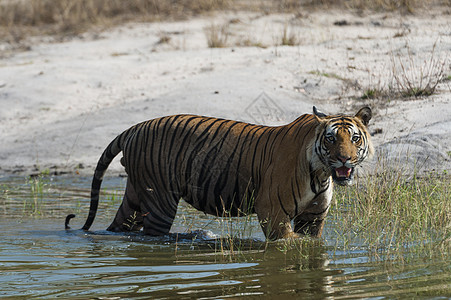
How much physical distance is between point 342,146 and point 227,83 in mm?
5350

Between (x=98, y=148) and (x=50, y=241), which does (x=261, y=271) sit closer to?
(x=50, y=241)

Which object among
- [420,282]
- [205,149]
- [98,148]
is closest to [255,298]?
[420,282]

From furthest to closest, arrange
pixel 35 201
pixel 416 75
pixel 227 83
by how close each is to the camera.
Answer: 1. pixel 227 83
2. pixel 416 75
3. pixel 35 201

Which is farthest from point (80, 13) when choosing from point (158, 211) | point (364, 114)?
point (364, 114)

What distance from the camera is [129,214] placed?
18.9 feet

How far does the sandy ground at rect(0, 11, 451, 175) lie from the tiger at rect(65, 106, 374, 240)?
2.45 meters

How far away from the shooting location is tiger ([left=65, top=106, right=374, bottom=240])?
4.76m

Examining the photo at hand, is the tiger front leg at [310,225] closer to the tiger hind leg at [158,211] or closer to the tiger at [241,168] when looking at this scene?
the tiger at [241,168]

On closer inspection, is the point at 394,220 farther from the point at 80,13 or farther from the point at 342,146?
the point at 80,13

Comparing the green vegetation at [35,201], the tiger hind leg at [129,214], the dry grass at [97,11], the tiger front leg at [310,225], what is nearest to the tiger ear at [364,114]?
the tiger front leg at [310,225]

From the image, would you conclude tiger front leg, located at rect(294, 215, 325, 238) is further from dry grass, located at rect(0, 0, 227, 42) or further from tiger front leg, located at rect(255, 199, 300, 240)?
dry grass, located at rect(0, 0, 227, 42)

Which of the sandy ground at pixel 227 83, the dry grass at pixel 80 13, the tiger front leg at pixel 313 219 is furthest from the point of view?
the dry grass at pixel 80 13

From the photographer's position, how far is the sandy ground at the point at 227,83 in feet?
28.5

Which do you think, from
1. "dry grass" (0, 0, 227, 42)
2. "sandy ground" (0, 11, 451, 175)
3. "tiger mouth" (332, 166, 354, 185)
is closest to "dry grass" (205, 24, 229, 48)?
"sandy ground" (0, 11, 451, 175)
